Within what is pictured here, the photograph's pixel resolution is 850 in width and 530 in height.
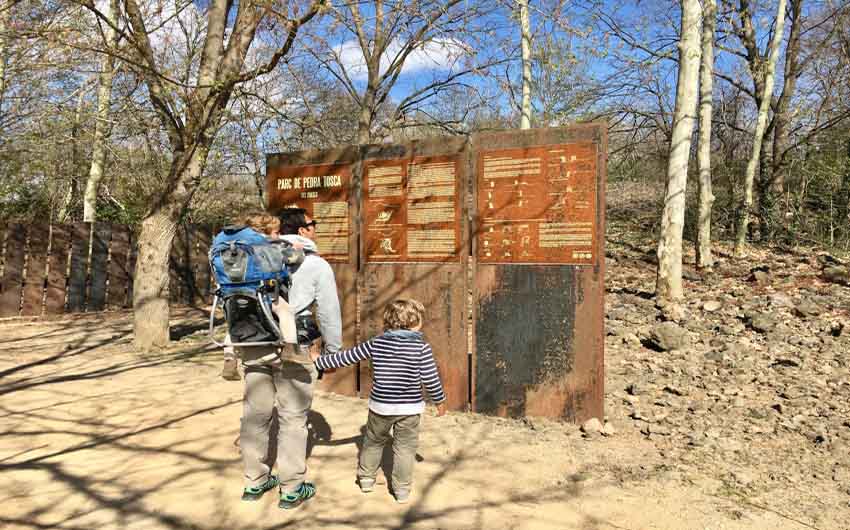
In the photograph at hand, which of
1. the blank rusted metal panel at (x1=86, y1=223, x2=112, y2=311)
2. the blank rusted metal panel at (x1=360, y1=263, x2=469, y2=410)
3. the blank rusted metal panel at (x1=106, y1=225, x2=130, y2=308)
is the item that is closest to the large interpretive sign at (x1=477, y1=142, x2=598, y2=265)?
the blank rusted metal panel at (x1=360, y1=263, x2=469, y2=410)

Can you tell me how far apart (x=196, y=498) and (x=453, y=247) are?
3.15 m

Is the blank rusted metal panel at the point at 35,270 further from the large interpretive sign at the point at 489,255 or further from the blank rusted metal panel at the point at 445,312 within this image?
the blank rusted metal panel at the point at 445,312

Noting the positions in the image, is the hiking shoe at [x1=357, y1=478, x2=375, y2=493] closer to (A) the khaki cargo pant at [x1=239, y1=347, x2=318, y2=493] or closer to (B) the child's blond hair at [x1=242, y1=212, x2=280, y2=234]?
(A) the khaki cargo pant at [x1=239, y1=347, x2=318, y2=493]

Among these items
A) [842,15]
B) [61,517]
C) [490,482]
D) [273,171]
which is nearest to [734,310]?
[490,482]

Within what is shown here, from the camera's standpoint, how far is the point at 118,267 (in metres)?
13.1

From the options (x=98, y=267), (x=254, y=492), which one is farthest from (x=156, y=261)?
(x=254, y=492)

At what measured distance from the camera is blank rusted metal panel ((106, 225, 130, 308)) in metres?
13.0

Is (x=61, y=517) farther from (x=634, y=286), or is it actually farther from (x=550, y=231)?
(x=634, y=286)

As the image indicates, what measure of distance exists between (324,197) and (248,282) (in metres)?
3.25

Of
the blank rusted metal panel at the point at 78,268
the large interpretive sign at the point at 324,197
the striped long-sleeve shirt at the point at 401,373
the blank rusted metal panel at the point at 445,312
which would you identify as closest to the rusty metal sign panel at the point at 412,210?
the blank rusted metal panel at the point at 445,312

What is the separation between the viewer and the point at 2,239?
11.7 m

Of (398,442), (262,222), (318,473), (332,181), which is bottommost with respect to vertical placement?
(318,473)

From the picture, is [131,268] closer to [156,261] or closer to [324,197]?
[156,261]

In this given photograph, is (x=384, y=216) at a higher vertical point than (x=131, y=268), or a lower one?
higher
